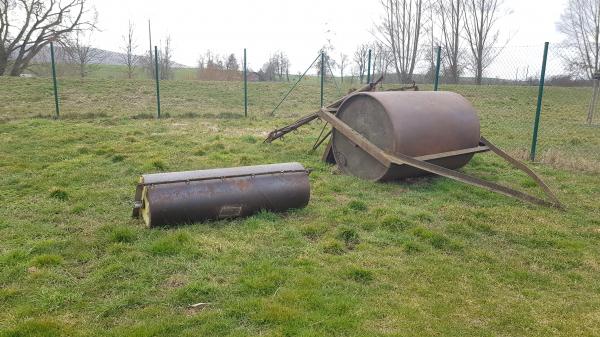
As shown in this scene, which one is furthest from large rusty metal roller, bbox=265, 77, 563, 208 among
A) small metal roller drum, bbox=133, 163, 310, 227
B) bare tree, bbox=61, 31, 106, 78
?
bare tree, bbox=61, 31, 106, 78

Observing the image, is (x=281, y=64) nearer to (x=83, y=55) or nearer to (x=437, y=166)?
(x=83, y=55)

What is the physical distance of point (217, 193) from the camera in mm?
4523

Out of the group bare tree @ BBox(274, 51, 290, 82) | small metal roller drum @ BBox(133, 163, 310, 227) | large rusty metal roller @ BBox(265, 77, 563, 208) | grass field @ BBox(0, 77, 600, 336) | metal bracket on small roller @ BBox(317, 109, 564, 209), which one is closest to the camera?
grass field @ BBox(0, 77, 600, 336)

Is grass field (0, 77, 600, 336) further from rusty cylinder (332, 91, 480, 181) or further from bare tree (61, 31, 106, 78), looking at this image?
bare tree (61, 31, 106, 78)

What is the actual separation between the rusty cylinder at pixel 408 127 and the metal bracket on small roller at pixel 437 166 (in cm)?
10

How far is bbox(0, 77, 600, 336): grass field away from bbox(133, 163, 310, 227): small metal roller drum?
0.46ft

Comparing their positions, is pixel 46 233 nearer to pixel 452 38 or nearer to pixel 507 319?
pixel 507 319

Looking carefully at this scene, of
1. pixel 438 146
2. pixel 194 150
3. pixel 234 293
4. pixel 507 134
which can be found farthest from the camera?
pixel 507 134

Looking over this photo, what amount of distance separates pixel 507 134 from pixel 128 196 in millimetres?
9697

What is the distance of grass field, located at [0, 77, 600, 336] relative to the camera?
2971 mm

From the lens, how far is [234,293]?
3.29 meters

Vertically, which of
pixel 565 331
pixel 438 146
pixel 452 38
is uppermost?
pixel 452 38

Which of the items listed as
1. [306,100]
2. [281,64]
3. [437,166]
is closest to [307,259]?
[437,166]

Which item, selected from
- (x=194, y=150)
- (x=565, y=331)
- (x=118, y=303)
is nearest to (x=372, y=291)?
(x=565, y=331)
